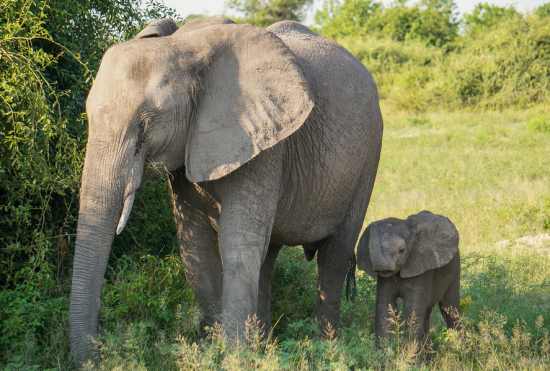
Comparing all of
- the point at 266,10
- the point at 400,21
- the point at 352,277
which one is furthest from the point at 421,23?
the point at 352,277

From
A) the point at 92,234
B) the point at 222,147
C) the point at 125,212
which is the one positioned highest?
the point at 222,147

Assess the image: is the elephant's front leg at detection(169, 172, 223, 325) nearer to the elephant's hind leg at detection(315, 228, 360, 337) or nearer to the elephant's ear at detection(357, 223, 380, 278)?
the elephant's hind leg at detection(315, 228, 360, 337)

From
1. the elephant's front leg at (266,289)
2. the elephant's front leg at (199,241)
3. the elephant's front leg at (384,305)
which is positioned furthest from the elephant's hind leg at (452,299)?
the elephant's front leg at (199,241)

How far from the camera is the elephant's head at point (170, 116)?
344 centimetres

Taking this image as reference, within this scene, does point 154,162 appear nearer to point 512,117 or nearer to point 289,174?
point 289,174

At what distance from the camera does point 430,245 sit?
15.0 ft

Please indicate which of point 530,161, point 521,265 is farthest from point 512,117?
point 521,265

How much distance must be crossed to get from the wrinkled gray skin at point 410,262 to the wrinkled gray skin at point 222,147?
0.51 metres

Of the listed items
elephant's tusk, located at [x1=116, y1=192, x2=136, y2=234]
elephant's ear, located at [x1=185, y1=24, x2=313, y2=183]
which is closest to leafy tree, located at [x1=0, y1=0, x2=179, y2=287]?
elephant's tusk, located at [x1=116, y1=192, x2=136, y2=234]

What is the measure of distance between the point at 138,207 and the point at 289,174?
170 centimetres

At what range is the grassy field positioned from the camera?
3809 mm

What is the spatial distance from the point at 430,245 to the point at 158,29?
2471 mm

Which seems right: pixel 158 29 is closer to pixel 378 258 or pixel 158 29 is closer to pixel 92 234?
pixel 92 234

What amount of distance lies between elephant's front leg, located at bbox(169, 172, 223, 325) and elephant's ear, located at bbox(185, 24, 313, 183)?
61cm
